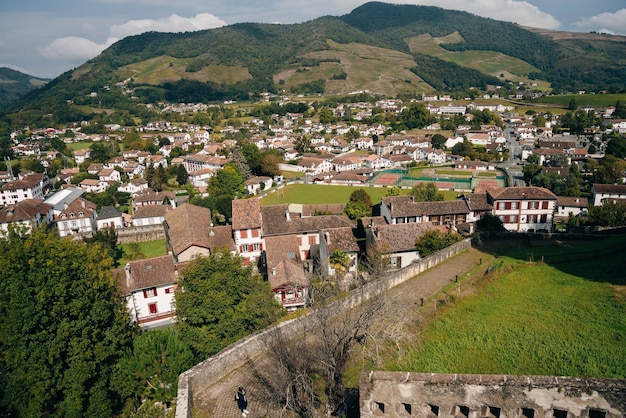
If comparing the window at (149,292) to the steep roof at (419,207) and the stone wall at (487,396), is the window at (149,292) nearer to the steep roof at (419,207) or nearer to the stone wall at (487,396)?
the steep roof at (419,207)

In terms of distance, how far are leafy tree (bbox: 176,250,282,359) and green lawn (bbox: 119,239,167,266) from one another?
3237cm

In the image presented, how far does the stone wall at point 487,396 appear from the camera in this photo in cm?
1307

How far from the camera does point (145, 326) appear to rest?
122 feet

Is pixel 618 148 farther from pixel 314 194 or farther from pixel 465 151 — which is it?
pixel 314 194

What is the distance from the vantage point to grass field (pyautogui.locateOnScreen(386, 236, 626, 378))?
1727 centimetres

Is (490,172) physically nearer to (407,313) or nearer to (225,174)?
(225,174)

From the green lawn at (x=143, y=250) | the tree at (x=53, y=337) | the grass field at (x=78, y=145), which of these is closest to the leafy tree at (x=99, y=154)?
the grass field at (x=78, y=145)

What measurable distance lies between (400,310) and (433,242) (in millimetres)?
18624

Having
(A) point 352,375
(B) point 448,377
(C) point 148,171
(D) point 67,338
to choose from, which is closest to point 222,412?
(A) point 352,375

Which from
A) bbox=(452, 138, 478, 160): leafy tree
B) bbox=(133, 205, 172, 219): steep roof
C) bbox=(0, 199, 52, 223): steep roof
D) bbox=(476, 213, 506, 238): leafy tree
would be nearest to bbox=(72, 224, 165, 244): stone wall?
bbox=(133, 205, 172, 219): steep roof

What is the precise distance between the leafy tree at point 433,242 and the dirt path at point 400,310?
2.65 meters

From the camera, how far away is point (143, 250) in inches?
2354

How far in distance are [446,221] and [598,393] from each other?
127 feet

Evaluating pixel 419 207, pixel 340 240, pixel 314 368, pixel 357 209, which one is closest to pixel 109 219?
pixel 357 209
